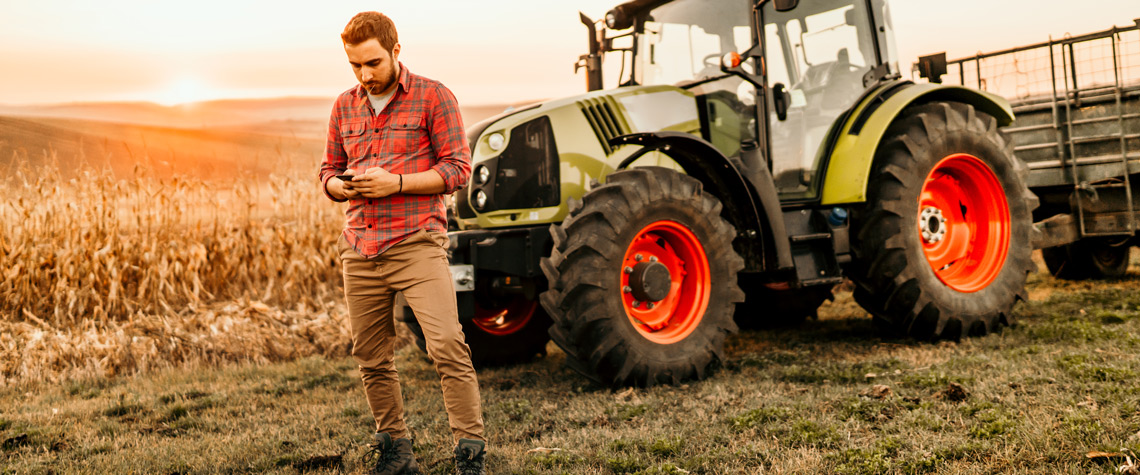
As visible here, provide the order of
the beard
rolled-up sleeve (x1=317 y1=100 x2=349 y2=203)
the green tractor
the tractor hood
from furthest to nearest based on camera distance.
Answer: the tractor hood, the green tractor, rolled-up sleeve (x1=317 y1=100 x2=349 y2=203), the beard

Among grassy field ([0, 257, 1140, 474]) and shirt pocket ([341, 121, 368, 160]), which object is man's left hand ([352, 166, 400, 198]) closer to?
shirt pocket ([341, 121, 368, 160])

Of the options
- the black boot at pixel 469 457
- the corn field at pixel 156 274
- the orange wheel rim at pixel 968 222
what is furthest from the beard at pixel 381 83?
the orange wheel rim at pixel 968 222

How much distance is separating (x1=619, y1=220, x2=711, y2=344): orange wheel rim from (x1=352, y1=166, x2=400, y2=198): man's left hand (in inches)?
71.5

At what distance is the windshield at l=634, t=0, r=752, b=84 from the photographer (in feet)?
17.7

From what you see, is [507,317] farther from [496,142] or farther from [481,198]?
[496,142]

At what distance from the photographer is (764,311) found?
6461 mm

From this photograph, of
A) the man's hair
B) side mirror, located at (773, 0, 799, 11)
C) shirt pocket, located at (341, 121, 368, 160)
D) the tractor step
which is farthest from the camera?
the tractor step

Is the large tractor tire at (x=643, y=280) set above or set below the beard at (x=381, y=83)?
below

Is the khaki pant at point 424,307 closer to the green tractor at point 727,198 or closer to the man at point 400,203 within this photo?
the man at point 400,203

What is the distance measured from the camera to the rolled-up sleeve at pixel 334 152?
320cm

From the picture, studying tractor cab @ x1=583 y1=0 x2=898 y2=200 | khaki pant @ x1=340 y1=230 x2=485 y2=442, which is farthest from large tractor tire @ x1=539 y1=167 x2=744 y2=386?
khaki pant @ x1=340 y1=230 x2=485 y2=442

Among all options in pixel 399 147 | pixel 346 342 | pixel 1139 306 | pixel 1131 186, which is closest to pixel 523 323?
pixel 346 342

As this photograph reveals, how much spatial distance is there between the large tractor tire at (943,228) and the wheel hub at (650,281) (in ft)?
5.49

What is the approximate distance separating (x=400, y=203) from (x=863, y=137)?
11.3 feet
